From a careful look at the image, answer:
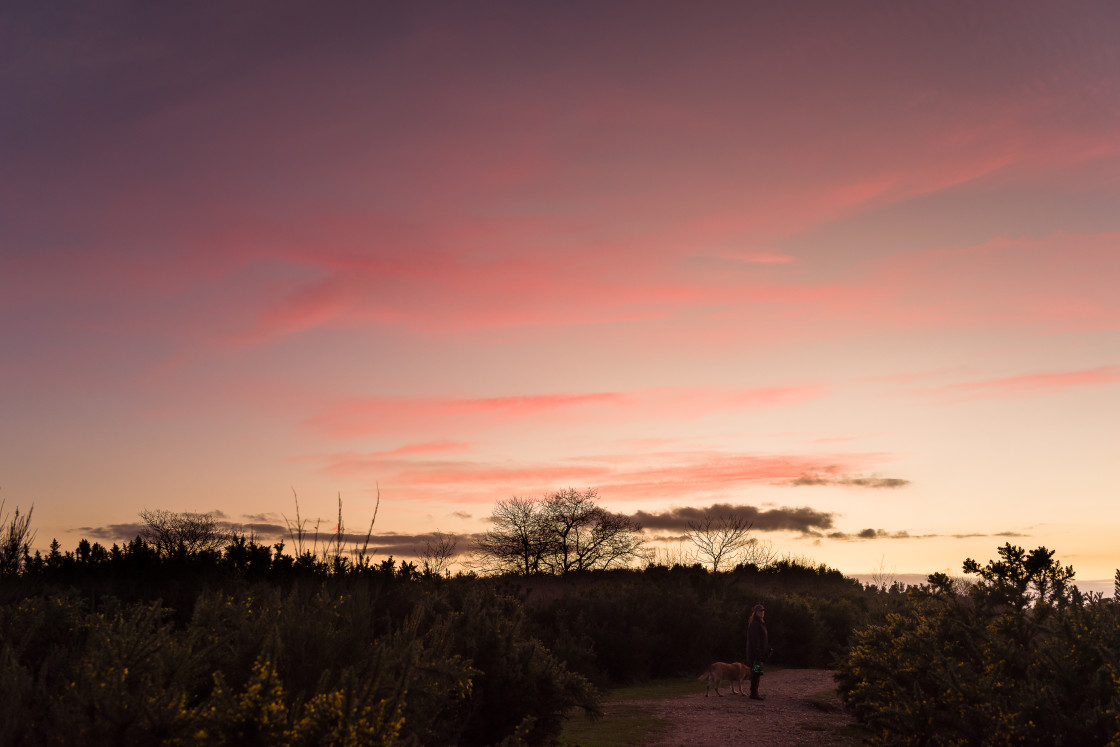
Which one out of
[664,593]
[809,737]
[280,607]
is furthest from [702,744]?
[664,593]

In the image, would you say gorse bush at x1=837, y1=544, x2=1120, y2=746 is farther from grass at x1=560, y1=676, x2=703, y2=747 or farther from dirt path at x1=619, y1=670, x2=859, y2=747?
grass at x1=560, y1=676, x2=703, y2=747

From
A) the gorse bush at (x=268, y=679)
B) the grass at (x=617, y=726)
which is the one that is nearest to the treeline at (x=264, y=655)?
the gorse bush at (x=268, y=679)

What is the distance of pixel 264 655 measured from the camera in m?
7.61

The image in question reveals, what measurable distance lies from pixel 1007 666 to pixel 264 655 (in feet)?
27.3

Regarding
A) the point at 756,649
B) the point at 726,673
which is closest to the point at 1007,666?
the point at 756,649

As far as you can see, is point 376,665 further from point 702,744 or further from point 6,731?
point 702,744

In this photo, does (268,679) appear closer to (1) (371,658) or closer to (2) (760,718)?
(1) (371,658)

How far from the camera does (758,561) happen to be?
5766cm

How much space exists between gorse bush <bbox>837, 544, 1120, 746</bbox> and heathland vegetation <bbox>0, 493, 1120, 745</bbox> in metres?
0.02

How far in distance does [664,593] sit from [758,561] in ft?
99.6

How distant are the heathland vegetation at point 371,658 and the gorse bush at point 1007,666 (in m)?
0.02

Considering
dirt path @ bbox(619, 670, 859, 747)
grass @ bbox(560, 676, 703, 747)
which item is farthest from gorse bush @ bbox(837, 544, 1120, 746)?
grass @ bbox(560, 676, 703, 747)

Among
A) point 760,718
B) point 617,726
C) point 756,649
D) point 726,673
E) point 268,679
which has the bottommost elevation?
point 617,726

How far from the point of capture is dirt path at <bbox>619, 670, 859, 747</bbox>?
14.6 m
